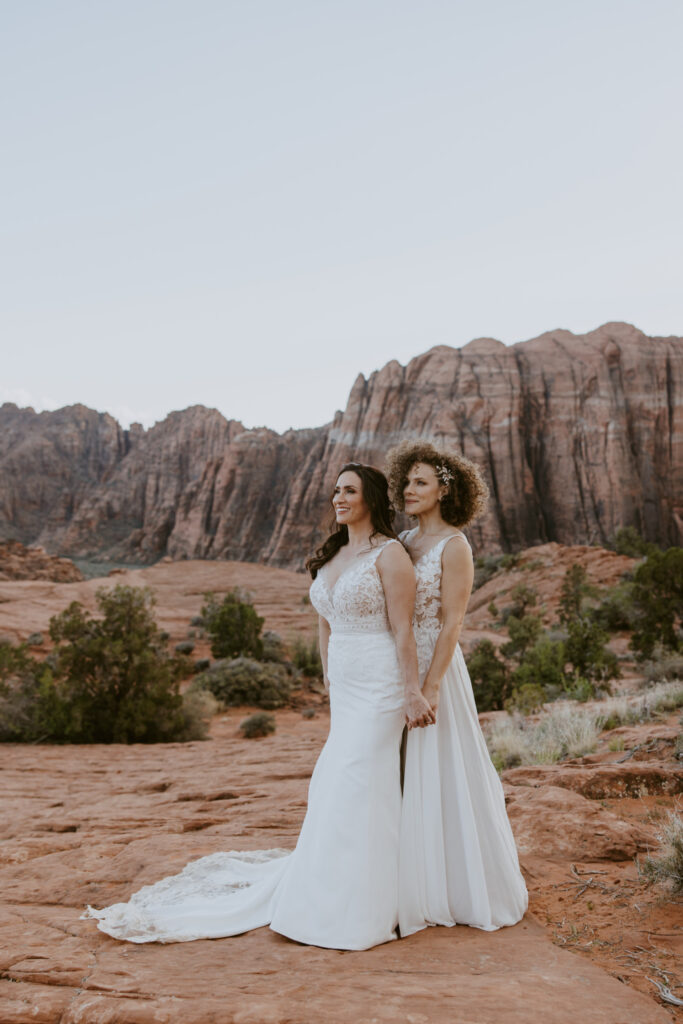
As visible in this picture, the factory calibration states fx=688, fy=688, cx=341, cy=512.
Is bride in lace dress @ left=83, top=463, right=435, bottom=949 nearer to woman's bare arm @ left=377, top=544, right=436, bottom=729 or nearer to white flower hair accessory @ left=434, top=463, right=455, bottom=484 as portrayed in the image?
woman's bare arm @ left=377, top=544, right=436, bottom=729

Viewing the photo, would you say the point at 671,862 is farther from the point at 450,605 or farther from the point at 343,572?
the point at 343,572

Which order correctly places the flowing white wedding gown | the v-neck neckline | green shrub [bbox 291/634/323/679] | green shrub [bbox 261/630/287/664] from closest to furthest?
the flowing white wedding gown, the v-neck neckline, green shrub [bbox 291/634/323/679], green shrub [bbox 261/630/287/664]

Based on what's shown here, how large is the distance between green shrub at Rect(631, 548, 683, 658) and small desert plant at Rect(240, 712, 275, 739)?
7.62 metres

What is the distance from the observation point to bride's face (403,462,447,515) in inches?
138

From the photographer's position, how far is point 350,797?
3051mm

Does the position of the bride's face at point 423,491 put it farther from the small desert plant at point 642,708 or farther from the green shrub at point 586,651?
the green shrub at point 586,651

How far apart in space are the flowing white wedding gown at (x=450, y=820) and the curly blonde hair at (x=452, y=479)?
0.29 m

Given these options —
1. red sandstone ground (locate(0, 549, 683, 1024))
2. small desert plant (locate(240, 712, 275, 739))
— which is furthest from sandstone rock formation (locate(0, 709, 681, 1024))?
small desert plant (locate(240, 712, 275, 739))

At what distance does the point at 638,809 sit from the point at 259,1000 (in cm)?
335

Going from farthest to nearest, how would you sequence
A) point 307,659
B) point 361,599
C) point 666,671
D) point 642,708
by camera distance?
point 307,659 < point 666,671 < point 642,708 < point 361,599

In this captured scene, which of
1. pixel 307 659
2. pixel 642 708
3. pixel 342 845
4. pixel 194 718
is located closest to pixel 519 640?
pixel 307 659

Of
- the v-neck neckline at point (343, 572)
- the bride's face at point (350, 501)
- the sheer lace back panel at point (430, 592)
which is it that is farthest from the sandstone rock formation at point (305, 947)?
the bride's face at point (350, 501)

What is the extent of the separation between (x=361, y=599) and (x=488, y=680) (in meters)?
10.1

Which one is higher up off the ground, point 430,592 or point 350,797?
point 430,592
